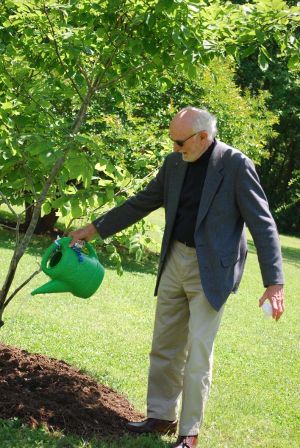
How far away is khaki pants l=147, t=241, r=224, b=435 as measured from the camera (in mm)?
3592

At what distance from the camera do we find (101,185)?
4.35 metres

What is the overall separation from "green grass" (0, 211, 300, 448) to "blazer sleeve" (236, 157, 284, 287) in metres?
1.16

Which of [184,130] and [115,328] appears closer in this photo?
[184,130]

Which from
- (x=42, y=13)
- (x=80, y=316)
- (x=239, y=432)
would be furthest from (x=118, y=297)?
(x=42, y=13)

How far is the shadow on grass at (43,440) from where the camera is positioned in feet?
11.4

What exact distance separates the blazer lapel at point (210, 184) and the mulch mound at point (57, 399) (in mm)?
1241

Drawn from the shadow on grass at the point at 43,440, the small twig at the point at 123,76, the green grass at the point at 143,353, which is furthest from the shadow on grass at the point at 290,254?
the shadow on grass at the point at 43,440

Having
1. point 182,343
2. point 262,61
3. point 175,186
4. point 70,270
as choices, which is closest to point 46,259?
point 70,270

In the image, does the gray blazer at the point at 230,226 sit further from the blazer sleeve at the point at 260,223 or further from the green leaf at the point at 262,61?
the green leaf at the point at 262,61

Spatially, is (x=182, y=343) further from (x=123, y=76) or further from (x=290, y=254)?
(x=290, y=254)

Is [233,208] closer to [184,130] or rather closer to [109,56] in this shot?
[184,130]

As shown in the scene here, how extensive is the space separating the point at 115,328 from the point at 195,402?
145 inches

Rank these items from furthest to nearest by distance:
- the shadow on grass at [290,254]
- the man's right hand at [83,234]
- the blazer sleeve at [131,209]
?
the shadow on grass at [290,254]
the blazer sleeve at [131,209]
the man's right hand at [83,234]

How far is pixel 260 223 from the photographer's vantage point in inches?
139
